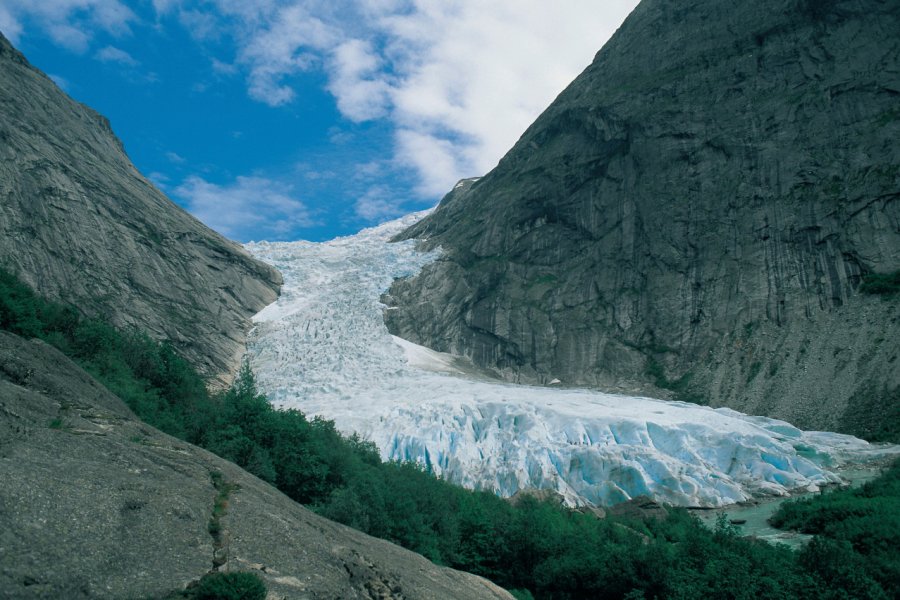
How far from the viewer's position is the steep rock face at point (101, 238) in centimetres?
3953

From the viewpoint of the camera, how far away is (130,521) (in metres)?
6.79

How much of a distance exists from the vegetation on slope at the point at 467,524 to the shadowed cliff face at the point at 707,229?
2241cm

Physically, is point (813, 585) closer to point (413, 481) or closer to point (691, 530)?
point (691, 530)

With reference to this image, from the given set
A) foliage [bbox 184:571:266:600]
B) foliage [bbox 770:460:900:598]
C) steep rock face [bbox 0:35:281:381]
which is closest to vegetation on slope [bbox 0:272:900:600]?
foliage [bbox 770:460:900:598]

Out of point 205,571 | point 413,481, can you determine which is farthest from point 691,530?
point 205,571

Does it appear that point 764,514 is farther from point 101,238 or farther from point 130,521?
point 101,238

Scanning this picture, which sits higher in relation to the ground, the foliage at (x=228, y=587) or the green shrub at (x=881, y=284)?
the green shrub at (x=881, y=284)

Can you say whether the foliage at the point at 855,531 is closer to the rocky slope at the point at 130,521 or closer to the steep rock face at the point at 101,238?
the rocky slope at the point at 130,521

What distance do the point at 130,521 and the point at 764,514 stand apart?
23173 millimetres

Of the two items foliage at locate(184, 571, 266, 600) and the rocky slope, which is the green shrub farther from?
foliage at locate(184, 571, 266, 600)

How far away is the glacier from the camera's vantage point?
92.0ft

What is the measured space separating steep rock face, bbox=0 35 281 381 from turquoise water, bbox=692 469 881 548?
109 feet

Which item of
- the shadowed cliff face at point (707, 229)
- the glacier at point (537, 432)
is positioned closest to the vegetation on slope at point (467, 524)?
the glacier at point (537, 432)

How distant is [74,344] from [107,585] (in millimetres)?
16840
